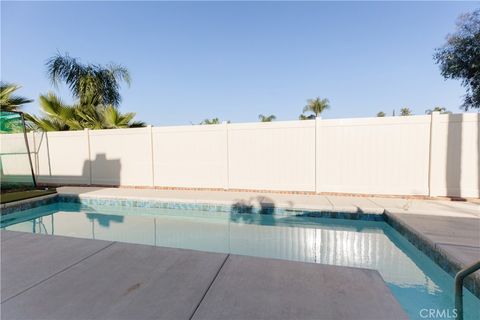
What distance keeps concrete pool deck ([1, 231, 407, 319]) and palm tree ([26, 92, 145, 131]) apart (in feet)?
27.6

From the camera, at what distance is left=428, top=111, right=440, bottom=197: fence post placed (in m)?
5.48

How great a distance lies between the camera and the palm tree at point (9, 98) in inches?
318

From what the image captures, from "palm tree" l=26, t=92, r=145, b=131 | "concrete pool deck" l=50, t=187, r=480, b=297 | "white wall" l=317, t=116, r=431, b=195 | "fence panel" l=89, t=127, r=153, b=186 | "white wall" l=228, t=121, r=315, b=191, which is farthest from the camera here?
"palm tree" l=26, t=92, r=145, b=131

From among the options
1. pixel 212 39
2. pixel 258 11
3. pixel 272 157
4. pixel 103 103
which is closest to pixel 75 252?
pixel 272 157

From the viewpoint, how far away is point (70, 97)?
11.4 m

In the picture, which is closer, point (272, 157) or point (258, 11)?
point (272, 157)

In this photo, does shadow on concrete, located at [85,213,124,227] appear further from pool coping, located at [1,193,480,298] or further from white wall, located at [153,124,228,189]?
white wall, located at [153,124,228,189]

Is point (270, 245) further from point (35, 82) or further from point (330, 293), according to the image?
point (35, 82)

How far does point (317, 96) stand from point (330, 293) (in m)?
A: 24.1

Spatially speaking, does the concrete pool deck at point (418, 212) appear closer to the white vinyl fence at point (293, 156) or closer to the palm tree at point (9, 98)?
the white vinyl fence at point (293, 156)

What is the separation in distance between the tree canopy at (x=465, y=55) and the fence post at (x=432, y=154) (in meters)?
5.86

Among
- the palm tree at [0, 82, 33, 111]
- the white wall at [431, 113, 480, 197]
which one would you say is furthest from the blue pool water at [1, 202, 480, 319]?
the palm tree at [0, 82, 33, 111]

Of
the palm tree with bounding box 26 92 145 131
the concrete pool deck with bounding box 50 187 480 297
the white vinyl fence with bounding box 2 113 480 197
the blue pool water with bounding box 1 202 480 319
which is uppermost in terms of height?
the palm tree with bounding box 26 92 145 131

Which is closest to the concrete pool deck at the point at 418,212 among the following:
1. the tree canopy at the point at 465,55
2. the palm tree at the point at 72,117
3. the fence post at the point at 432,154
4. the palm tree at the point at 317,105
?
the fence post at the point at 432,154
